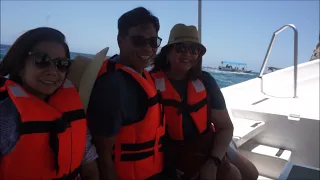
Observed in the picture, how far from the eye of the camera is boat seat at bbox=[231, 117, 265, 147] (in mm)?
2857

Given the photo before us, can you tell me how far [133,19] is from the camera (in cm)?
155

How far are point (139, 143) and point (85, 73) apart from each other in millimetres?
538

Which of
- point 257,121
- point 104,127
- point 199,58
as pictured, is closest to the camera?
point 104,127

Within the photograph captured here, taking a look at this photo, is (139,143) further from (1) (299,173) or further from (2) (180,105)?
(1) (299,173)

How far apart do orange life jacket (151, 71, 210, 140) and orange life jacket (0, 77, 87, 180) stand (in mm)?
690

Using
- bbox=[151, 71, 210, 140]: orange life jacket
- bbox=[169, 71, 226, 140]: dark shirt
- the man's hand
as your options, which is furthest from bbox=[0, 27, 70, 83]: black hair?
the man's hand

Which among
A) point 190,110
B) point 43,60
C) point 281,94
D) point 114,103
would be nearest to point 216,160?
point 190,110

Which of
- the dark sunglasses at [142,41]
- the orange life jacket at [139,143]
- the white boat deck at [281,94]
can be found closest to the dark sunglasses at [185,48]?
the dark sunglasses at [142,41]

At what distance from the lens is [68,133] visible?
4.16ft

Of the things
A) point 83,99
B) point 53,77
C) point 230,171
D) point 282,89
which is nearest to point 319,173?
point 230,171

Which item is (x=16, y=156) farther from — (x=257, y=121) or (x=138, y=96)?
(x=257, y=121)

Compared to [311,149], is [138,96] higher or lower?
higher

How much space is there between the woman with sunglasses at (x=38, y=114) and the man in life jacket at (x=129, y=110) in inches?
6.1

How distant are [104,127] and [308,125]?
269 centimetres
